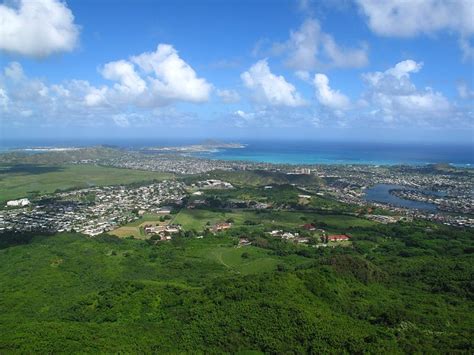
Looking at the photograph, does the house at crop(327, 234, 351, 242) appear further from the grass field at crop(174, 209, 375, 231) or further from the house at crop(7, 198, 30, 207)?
the house at crop(7, 198, 30, 207)

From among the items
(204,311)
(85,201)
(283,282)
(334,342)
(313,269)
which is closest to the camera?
(334,342)

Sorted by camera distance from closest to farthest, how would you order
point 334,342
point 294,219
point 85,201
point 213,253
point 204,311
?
point 334,342 → point 204,311 → point 213,253 → point 294,219 → point 85,201

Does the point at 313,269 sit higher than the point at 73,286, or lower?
higher

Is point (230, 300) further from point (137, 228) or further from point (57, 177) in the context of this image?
point (57, 177)

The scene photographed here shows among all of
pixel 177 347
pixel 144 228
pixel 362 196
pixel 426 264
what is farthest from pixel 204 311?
pixel 362 196

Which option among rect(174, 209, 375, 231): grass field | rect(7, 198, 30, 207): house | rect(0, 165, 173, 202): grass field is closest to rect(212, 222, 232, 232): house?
rect(174, 209, 375, 231): grass field

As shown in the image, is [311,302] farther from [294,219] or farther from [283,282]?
[294,219]

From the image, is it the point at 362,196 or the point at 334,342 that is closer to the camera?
the point at 334,342

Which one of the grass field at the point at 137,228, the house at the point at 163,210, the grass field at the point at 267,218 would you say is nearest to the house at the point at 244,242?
the grass field at the point at 267,218
